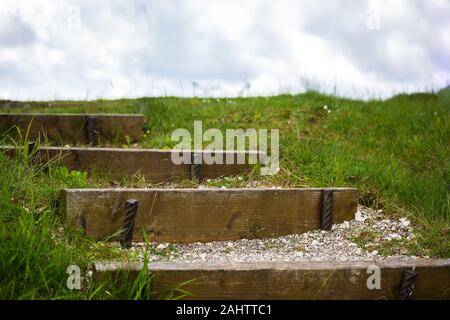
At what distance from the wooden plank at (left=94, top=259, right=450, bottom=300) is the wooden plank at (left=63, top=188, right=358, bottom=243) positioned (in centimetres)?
91

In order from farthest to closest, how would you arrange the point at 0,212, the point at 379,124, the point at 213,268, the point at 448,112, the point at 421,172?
the point at 448,112
the point at 379,124
the point at 421,172
the point at 0,212
the point at 213,268

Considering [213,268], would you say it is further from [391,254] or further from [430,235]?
[430,235]

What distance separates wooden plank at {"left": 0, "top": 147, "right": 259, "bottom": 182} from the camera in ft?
17.4

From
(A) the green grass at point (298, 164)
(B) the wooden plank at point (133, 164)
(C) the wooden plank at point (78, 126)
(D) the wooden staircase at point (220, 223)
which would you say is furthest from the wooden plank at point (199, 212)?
(C) the wooden plank at point (78, 126)

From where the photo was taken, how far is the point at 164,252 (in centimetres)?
408

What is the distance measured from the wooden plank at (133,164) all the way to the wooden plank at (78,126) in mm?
1262

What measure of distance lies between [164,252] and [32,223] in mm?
1102

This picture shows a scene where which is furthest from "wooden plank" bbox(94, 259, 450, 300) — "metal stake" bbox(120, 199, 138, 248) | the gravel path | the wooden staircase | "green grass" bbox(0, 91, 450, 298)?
"metal stake" bbox(120, 199, 138, 248)

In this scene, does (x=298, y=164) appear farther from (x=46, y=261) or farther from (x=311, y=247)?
(x=46, y=261)

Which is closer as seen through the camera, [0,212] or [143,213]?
[0,212]

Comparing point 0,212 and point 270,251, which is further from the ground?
point 0,212

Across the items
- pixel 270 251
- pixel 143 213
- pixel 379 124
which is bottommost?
pixel 270 251

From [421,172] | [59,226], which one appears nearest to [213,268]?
[59,226]

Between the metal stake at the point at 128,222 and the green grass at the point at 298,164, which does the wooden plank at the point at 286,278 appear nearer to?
the green grass at the point at 298,164
